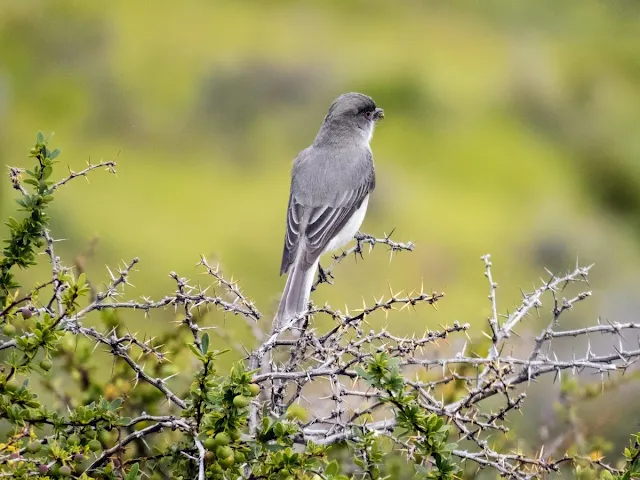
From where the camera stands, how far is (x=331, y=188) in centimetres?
564

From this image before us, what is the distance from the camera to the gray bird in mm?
5254

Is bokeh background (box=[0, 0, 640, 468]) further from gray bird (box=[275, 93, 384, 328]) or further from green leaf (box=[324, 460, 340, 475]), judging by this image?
green leaf (box=[324, 460, 340, 475])

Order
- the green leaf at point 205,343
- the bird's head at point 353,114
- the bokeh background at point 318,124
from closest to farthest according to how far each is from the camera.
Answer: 1. the green leaf at point 205,343
2. the bird's head at point 353,114
3. the bokeh background at point 318,124

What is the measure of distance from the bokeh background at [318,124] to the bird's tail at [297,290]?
397 centimetres

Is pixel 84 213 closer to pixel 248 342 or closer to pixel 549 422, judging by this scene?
pixel 248 342

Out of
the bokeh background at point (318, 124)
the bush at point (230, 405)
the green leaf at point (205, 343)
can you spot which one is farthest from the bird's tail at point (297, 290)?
the bokeh background at point (318, 124)

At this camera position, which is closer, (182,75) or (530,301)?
(530,301)

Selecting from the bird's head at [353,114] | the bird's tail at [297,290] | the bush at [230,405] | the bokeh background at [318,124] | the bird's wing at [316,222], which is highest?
the bokeh background at [318,124]

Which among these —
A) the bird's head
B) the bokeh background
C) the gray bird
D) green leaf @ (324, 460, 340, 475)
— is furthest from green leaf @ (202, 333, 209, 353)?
the bokeh background

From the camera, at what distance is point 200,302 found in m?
2.75

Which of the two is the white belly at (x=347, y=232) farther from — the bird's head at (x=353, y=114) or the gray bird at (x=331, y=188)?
the bird's head at (x=353, y=114)

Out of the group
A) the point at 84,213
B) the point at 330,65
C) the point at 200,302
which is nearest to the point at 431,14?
the point at 330,65

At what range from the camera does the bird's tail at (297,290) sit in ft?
13.9

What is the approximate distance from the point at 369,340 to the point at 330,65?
13.8 metres
